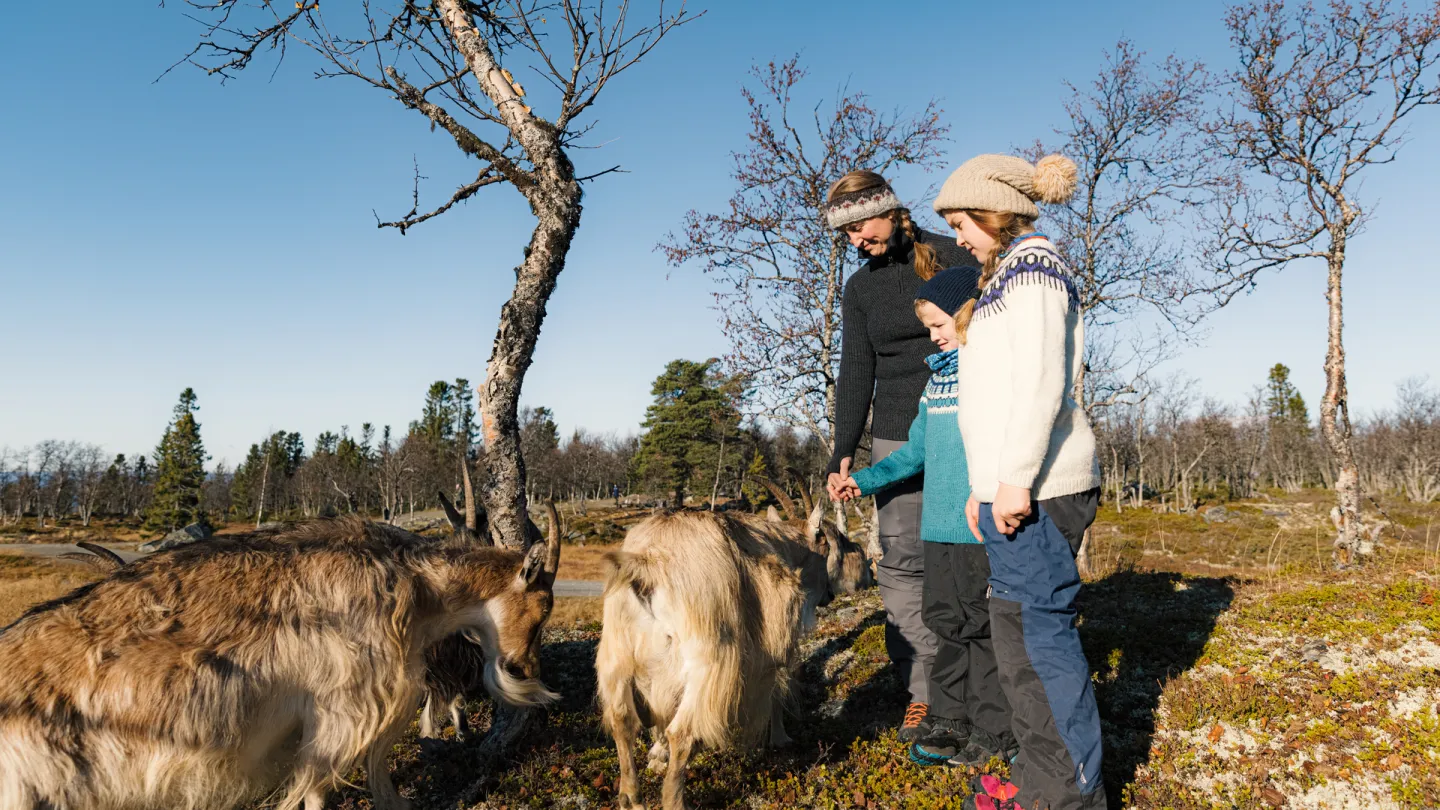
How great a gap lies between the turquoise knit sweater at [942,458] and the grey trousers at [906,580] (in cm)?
39

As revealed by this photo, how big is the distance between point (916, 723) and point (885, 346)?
2.36 m

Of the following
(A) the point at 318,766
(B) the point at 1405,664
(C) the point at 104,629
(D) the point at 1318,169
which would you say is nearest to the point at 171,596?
(C) the point at 104,629

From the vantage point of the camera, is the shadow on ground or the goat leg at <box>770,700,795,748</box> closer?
the shadow on ground

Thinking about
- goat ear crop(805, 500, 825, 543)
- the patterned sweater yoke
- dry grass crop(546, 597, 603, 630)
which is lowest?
dry grass crop(546, 597, 603, 630)

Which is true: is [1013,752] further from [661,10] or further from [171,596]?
[661,10]

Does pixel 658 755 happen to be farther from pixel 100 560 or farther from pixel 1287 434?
pixel 1287 434

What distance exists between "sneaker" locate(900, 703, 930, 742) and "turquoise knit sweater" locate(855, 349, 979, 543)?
1176mm

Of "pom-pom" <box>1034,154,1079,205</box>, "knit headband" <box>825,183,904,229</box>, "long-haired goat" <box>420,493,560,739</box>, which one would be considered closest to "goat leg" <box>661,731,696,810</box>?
"long-haired goat" <box>420,493,560,739</box>

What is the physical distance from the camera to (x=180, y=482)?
56344mm

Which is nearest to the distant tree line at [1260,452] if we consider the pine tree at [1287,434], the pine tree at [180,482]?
the pine tree at [1287,434]

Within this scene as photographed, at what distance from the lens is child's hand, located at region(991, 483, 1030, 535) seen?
278 cm

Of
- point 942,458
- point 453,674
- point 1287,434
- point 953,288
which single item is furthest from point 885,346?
point 1287,434

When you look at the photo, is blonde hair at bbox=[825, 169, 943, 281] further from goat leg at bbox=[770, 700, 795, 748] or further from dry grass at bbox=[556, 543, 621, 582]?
dry grass at bbox=[556, 543, 621, 582]

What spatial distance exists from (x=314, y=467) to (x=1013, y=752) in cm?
7835
